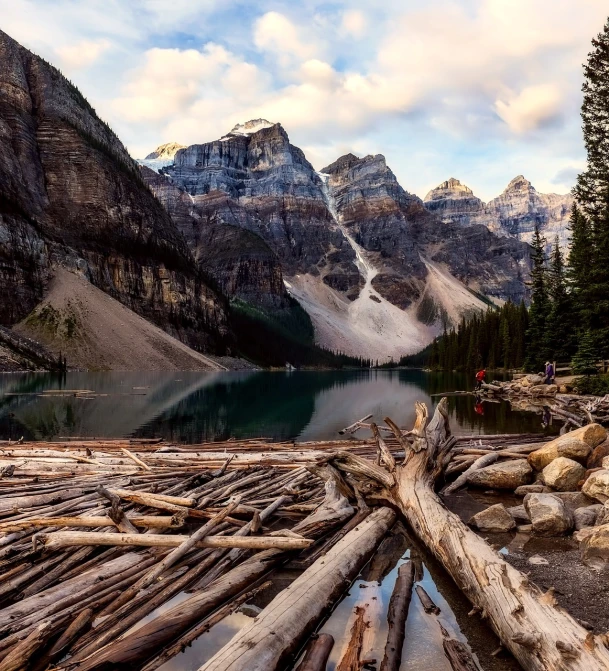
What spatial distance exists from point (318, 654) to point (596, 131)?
52.0 m

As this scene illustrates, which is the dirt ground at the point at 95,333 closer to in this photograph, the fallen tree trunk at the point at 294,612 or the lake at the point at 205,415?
the lake at the point at 205,415

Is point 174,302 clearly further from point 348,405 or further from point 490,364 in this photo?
point 348,405

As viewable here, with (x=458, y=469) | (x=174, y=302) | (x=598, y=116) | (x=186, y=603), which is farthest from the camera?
(x=174, y=302)

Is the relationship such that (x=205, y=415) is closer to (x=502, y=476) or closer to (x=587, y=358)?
(x=502, y=476)

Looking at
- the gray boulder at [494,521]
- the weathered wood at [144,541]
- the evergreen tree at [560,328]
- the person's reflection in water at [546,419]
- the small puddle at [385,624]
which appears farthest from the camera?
the evergreen tree at [560,328]

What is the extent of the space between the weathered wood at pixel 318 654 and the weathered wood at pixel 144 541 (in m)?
2.17

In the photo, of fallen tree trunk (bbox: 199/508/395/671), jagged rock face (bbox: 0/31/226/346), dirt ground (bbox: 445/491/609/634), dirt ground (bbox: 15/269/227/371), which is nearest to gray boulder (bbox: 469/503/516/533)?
dirt ground (bbox: 445/491/609/634)

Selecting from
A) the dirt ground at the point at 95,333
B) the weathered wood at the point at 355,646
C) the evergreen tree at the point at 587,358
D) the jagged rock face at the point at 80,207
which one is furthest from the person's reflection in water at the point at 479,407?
the jagged rock face at the point at 80,207

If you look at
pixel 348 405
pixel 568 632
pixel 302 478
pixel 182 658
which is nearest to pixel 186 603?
pixel 182 658

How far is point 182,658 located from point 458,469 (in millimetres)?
12052

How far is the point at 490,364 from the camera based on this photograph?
4291 inches

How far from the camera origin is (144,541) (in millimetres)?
7973

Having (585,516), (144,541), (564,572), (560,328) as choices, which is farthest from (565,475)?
(560,328)

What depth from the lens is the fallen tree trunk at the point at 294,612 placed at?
508cm
